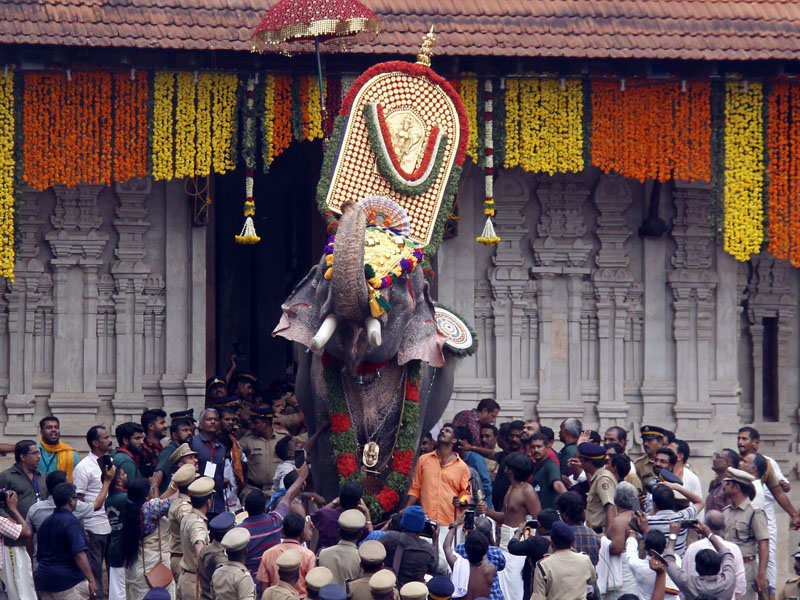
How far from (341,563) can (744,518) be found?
3983mm

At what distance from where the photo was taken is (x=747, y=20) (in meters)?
16.8

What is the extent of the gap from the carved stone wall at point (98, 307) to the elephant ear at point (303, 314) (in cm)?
468

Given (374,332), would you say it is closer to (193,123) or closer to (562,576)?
(562,576)

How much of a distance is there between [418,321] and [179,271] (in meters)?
5.27

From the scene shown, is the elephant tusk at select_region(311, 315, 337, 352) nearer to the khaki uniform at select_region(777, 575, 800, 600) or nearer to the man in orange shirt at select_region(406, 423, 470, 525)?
the man in orange shirt at select_region(406, 423, 470, 525)

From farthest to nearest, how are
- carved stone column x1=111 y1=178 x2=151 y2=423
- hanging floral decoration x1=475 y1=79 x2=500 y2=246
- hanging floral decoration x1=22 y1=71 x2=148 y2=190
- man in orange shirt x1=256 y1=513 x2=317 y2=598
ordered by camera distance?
carved stone column x1=111 y1=178 x2=151 y2=423
hanging floral decoration x1=475 y1=79 x2=500 y2=246
hanging floral decoration x1=22 y1=71 x2=148 y2=190
man in orange shirt x1=256 y1=513 x2=317 y2=598

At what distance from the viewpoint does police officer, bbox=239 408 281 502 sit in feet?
49.3

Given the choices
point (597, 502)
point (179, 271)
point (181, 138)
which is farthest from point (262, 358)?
point (597, 502)

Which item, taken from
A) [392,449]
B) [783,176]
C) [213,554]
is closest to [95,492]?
[392,449]

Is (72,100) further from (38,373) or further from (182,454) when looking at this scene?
(182,454)

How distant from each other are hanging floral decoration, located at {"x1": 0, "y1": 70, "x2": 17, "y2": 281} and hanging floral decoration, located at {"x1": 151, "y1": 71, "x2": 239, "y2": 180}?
→ 1329 mm

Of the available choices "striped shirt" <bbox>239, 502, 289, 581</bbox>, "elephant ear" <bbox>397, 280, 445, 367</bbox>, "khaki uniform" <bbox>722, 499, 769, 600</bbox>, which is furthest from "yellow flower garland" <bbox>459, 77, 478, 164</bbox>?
"striped shirt" <bbox>239, 502, 289, 581</bbox>

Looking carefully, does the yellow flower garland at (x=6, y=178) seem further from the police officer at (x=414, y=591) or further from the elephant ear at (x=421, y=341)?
the police officer at (x=414, y=591)

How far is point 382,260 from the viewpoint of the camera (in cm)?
1233
